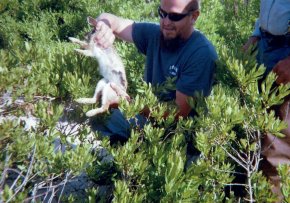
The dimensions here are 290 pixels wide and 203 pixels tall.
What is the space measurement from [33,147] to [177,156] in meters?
0.84

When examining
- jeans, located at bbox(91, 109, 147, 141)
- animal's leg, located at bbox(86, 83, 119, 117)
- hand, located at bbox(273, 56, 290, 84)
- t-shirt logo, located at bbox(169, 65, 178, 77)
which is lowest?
jeans, located at bbox(91, 109, 147, 141)

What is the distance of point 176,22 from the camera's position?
3.55 metres

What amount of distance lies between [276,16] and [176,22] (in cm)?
78

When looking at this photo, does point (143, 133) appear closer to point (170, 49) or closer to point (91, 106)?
point (91, 106)

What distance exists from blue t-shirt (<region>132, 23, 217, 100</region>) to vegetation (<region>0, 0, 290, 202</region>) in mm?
539

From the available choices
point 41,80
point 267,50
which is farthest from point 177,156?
point 267,50

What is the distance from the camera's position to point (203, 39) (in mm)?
3617

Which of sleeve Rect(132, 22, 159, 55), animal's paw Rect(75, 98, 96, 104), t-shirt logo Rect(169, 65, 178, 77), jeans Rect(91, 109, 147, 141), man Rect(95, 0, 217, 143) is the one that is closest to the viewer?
animal's paw Rect(75, 98, 96, 104)

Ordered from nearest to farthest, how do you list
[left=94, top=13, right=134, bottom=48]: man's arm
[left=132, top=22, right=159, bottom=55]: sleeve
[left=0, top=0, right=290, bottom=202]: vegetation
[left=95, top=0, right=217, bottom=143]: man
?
[left=0, top=0, right=290, bottom=202]: vegetation
[left=94, top=13, right=134, bottom=48]: man's arm
[left=95, top=0, right=217, bottom=143]: man
[left=132, top=22, right=159, bottom=55]: sleeve

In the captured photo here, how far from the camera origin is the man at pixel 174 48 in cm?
333

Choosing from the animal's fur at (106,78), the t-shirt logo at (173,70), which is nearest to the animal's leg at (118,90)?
the animal's fur at (106,78)

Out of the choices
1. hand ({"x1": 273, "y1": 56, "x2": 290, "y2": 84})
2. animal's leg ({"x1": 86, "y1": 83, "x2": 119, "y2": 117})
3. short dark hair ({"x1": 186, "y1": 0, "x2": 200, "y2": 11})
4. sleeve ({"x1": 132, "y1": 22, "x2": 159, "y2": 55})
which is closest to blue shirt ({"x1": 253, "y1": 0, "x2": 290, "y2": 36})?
hand ({"x1": 273, "y1": 56, "x2": 290, "y2": 84})

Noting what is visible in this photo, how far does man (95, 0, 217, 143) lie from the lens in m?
3.33

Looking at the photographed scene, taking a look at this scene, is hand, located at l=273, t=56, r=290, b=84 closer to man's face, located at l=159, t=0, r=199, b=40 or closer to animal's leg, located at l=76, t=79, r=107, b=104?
man's face, located at l=159, t=0, r=199, b=40
